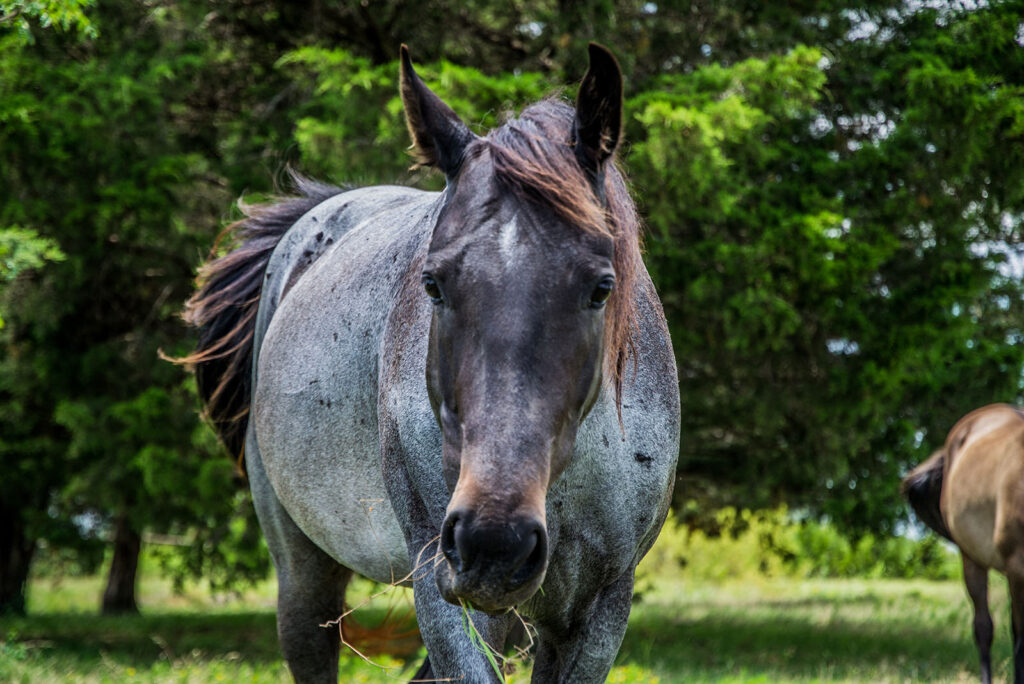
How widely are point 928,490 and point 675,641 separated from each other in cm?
305

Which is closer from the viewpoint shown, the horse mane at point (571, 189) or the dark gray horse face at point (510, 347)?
the dark gray horse face at point (510, 347)

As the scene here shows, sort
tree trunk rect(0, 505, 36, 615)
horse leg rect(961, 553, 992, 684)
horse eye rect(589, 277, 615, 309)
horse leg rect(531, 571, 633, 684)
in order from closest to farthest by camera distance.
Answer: horse eye rect(589, 277, 615, 309) → horse leg rect(531, 571, 633, 684) → horse leg rect(961, 553, 992, 684) → tree trunk rect(0, 505, 36, 615)

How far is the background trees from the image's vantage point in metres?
7.14

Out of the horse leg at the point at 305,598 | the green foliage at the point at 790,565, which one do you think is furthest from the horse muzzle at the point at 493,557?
the green foliage at the point at 790,565

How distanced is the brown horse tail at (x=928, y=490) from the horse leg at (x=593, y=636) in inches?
235

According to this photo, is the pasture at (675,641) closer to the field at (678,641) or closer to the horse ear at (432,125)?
the field at (678,641)

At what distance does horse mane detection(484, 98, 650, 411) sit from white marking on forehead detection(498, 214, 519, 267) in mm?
76

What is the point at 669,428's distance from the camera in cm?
264

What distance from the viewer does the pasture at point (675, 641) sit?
7.02 m

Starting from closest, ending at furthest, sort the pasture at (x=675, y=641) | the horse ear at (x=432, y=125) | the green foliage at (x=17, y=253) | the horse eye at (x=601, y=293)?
the horse eye at (x=601, y=293) < the horse ear at (x=432, y=125) < the green foliage at (x=17, y=253) < the pasture at (x=675, y=641)

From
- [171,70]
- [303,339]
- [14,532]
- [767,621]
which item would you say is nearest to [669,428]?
[303,339]

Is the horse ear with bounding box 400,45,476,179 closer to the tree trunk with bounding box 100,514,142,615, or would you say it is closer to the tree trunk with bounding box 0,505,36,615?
the tree trunk with bounding box 100,514,142,615

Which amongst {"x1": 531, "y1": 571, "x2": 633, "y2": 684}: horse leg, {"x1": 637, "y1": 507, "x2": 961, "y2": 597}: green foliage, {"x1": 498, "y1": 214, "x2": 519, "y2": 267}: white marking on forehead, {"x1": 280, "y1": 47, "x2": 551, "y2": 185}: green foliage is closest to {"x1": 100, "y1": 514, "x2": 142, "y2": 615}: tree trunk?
{"x1": 280, "y1": 47, "x2": 551, "y2": 185}: green foliage

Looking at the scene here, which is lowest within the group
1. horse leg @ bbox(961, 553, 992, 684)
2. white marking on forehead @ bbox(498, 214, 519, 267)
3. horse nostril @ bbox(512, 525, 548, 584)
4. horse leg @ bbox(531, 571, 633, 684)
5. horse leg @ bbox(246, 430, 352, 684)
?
horse leg @ bbox(961, 553, 992, 684)
